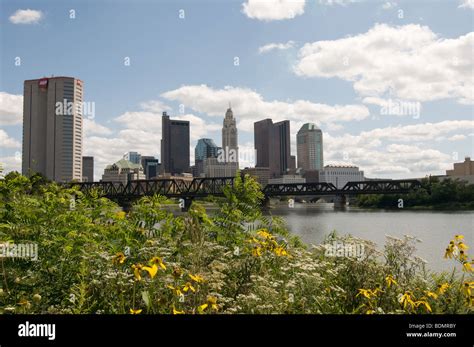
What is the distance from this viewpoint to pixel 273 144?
624cm

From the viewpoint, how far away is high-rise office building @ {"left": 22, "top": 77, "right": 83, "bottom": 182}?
209 inches

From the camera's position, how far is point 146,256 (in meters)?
4.07

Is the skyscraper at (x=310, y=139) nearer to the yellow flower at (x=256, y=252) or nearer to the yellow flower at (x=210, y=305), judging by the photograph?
the yellow flower at (x=256, y=252)

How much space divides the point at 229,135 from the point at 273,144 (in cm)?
105

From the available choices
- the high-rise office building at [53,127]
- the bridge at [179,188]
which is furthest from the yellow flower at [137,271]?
the high-rise office building at [53,127]

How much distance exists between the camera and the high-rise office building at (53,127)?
17.4 feet

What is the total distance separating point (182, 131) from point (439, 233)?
1807cm

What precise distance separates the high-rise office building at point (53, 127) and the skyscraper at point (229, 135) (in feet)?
6.44

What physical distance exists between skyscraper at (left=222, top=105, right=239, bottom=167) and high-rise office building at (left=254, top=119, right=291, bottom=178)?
36cm

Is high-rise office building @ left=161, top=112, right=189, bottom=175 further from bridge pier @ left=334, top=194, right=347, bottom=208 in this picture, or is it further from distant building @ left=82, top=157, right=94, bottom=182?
bridge pier @ left=334, top=194, right=347, bottom=208

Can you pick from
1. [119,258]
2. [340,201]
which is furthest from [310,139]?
[340,201]

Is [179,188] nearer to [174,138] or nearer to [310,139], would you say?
[174,138]

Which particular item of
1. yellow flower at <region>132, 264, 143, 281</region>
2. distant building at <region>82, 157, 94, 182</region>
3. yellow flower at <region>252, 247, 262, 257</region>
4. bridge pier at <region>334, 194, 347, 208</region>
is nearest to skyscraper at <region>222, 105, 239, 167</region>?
yellow flower at <region>252, 247, 262, 257</region>
